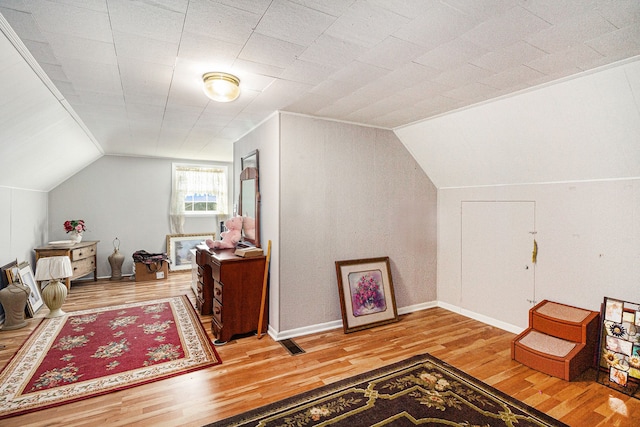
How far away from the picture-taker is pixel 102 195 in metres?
6.09

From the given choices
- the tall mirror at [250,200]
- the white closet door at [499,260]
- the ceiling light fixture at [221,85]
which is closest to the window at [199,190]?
the tall mirror at [250,200]

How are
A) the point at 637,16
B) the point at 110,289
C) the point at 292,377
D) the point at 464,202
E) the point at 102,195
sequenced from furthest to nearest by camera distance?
the point at 102,195 < the point at 110,289 < the point at 464,202 < the point at 292,377 < the point at 637,16

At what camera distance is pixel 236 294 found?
11.0 feet

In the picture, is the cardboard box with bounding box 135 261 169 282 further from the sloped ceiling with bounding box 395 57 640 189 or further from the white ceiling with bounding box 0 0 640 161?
the sloped ceiling with bounding box 395 57 640 189

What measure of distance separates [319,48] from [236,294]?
2.47 meters

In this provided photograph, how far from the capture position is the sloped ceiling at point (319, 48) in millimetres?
1628

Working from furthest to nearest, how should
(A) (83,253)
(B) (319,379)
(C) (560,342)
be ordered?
(A) (83,253), (C) (560,342), (B) (319,379)

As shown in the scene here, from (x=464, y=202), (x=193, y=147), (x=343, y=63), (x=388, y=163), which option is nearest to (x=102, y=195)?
(x=193, y=147)

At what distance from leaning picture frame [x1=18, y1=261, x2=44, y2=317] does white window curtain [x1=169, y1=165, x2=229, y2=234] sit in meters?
2.52

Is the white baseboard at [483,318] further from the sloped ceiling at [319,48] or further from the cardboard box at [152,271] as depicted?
the cardboard box at [152,271]

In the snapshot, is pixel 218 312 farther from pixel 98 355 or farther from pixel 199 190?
pixel 199 190

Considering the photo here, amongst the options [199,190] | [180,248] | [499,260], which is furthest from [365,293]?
[199,190]

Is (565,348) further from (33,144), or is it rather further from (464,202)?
(33,144)

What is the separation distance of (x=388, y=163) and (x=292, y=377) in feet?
8.84
